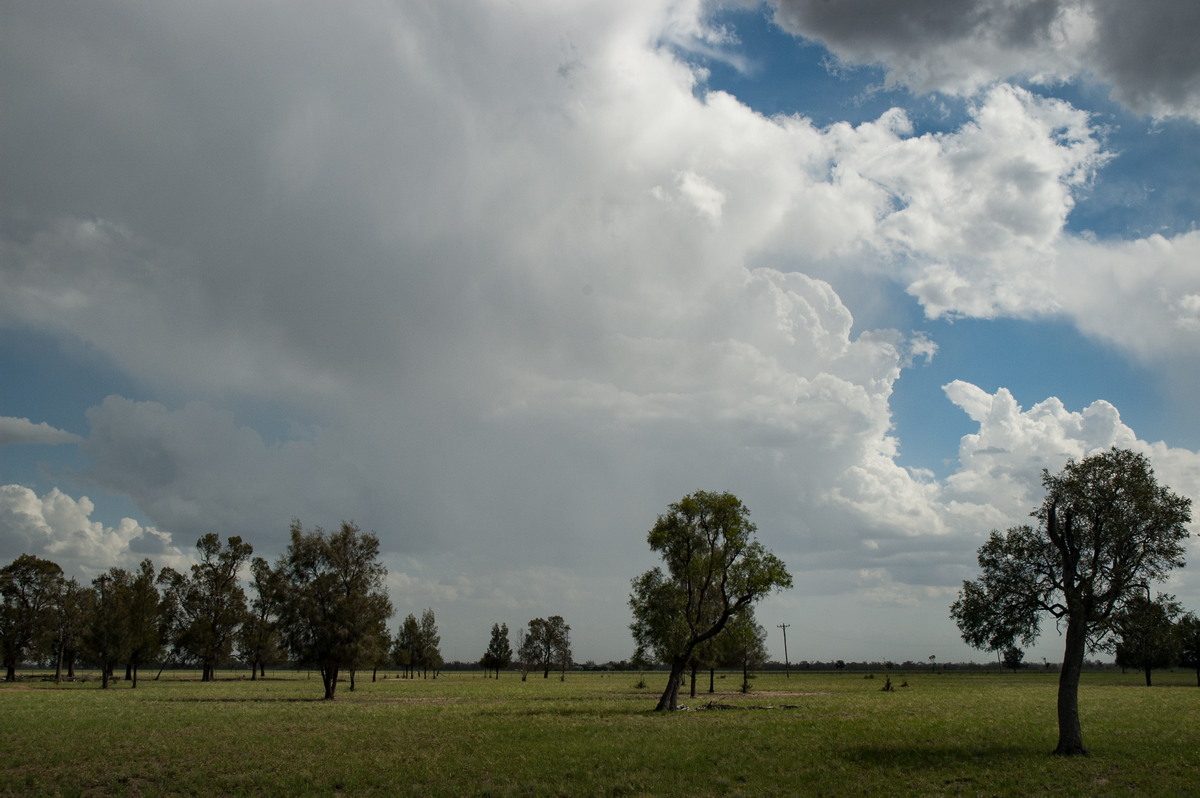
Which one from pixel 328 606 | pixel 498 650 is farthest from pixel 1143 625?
pixel 498 650

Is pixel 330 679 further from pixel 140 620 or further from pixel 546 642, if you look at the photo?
pixel 546 642

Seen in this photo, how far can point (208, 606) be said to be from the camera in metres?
96.2

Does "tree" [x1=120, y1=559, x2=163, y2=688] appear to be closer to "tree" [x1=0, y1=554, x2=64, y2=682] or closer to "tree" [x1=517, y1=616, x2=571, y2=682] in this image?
"tree" [x1=0, y1=554, x2=64, y2=682]

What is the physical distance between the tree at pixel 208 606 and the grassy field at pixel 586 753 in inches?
2354

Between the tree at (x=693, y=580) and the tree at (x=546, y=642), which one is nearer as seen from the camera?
the tree at (x=693, y=580)

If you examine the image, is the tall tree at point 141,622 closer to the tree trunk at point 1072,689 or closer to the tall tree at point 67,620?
the tall tree at point 67,620

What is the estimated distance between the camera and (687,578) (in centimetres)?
4366

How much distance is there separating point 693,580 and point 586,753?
66.8 ft

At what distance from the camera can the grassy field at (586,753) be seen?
1947 cm

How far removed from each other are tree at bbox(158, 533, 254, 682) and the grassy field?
5978 cm

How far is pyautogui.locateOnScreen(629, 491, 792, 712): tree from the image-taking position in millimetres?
41594

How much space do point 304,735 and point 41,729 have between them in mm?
12962

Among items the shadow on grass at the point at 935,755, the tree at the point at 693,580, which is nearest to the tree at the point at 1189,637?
the shadow on grass at the point at 935,755

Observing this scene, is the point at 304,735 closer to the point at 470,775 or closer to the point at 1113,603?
the point at 470,775
